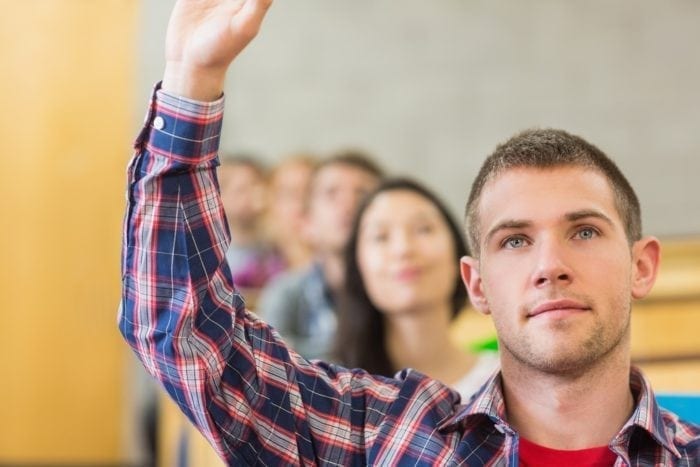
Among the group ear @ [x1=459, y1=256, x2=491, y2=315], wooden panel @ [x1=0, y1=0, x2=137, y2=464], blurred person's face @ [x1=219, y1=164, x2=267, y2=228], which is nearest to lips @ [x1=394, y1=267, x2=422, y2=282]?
ear @ [x1=459, y1=256, x2=491, y2=315]

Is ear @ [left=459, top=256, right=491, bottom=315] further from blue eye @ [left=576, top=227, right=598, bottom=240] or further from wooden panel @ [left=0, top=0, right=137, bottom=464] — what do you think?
wooden panel @ [left=0, top=0, right=137, bottom=464]

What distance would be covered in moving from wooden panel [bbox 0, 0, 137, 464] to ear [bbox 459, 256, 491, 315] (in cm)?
335

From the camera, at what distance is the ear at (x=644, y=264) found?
125cm

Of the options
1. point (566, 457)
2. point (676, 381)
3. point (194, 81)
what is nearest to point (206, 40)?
point (194, 81)

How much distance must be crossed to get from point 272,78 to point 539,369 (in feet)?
10.5

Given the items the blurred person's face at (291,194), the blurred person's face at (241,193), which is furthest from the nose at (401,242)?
the blurred person's face at (241,193)

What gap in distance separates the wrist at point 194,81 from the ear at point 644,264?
467mm

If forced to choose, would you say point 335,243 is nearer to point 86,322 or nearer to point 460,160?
point 460,160

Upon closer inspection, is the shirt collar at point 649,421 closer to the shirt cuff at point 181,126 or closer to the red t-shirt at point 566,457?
the red t-shirt at point 566,457

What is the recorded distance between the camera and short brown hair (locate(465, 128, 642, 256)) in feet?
4.05

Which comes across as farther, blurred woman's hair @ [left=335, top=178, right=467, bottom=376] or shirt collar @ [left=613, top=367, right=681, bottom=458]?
blurred woman's hair @ [left=335, top=178, right=467, bottom=376]

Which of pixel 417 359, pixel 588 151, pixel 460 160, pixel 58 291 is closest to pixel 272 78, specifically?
pixel 460 160

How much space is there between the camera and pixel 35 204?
456cm

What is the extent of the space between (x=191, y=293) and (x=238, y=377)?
11 cm
